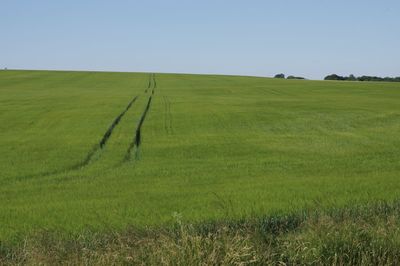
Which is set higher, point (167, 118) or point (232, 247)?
point (232, 247)

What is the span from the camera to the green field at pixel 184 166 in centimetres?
1101

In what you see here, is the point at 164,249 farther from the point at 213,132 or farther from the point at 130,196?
the point at 213,132

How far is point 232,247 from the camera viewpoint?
627 cm

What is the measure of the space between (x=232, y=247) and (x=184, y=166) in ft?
37.1

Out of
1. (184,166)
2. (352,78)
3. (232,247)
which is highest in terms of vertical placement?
(232,247)

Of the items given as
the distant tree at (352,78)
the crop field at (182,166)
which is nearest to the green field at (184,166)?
the crop field at (182,166)

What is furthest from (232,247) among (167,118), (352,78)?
(352,78)

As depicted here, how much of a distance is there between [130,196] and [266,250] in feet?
21.1

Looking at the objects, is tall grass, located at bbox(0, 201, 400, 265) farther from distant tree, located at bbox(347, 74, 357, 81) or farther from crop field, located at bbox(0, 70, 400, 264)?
distant tree, located at bbox(347, 74, 357, 81)

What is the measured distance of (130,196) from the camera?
41.5ft

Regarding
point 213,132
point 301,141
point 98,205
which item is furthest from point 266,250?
point 213,132

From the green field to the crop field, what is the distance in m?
0.04

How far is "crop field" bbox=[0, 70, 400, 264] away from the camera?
35.9 feet

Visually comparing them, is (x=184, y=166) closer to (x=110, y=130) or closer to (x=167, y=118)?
(x=110, y=130)
